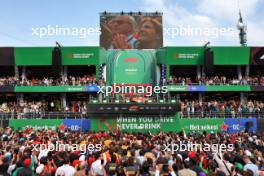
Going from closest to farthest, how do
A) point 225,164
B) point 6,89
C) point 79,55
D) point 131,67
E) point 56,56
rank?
point 225,164
point 6,89
point 56,56
point 79,55
point 131,67

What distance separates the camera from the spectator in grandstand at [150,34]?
167 feet

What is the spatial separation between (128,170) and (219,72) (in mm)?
40949

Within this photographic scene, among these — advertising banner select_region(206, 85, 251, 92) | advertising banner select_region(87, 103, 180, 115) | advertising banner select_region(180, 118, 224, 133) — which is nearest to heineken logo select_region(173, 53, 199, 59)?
advertising banner select_region(206, 85, 251, 92)

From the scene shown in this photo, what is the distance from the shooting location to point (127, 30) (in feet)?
166

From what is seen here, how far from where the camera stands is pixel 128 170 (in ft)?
29.5

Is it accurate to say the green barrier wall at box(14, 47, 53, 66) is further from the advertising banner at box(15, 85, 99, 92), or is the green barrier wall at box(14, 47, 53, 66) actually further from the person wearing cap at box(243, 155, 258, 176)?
the person wearing cap at box(243, 155, 258, 176)

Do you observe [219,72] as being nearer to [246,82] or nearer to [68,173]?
[246,82]

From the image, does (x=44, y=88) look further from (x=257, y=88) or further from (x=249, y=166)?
(x=249, y=166)

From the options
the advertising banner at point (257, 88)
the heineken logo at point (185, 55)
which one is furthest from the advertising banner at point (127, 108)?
the advertising banner at point (257, 88)

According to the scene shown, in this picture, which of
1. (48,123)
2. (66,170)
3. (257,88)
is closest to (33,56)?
(48,123)

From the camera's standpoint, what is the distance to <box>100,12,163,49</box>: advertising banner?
166 feet

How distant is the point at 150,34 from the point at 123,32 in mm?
4042

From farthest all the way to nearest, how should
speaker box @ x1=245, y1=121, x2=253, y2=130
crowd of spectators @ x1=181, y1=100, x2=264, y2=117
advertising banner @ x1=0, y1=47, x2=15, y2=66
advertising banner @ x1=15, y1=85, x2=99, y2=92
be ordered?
advertising banner @ x1=0, y1=47, x2=15, y2=66 < advertising banner @ x1=15, y1=85, x2=99, y2=92 < crowd of spectators @ x1=181, y1=100, x2=264, y2=117 < speaker box @ x1=245, y1=121, x2=253, y2=130

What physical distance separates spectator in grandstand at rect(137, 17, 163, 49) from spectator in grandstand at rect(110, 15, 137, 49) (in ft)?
3.47
